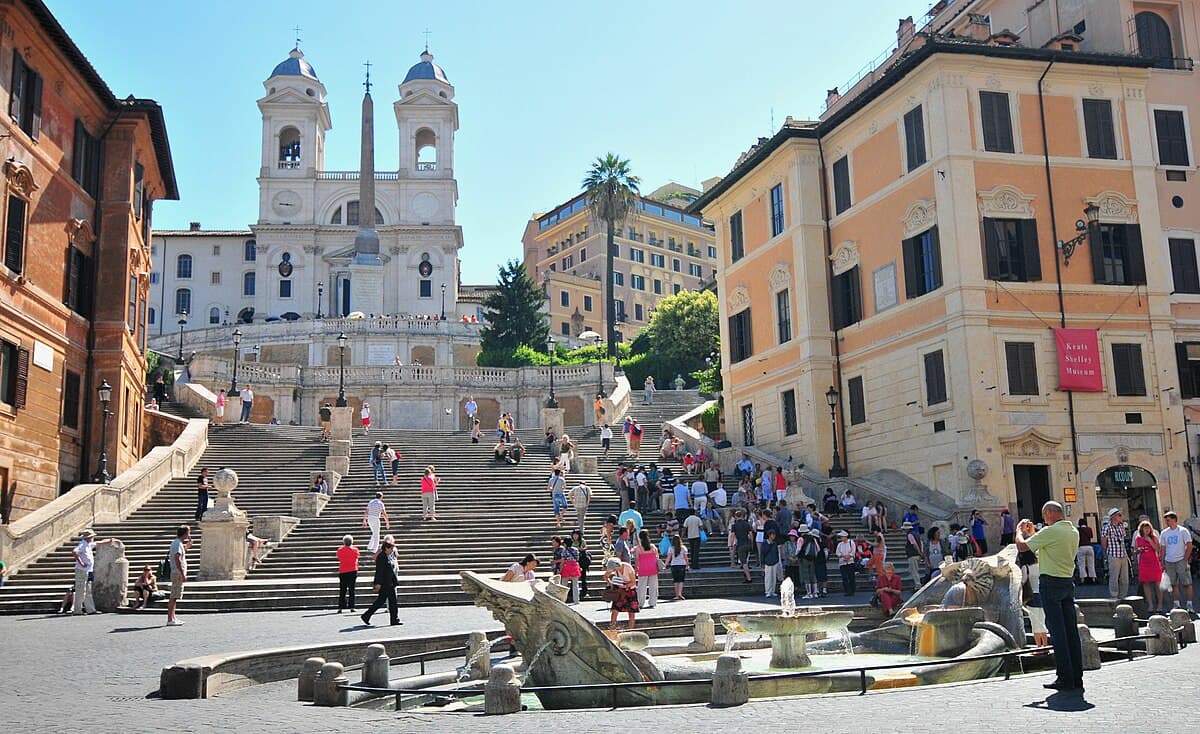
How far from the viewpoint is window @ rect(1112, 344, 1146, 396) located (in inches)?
1146

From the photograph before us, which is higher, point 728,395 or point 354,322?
point 354,322

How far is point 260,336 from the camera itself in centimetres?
6700

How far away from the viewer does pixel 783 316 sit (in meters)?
35.9

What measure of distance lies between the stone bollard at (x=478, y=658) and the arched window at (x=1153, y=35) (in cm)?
2801

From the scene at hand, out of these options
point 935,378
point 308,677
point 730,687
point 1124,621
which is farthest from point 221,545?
point 935,378

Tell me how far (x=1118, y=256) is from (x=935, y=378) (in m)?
6.13

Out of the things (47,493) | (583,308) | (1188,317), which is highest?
(583,308)

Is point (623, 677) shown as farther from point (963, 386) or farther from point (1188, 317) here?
point (1188, 317)

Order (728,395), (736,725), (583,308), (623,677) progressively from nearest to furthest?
(736,725), (623,677), (728,395), (583,308)

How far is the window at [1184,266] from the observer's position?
30531 millimetres

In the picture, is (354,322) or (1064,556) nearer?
(1064,556)

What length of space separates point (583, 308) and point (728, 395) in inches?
2466

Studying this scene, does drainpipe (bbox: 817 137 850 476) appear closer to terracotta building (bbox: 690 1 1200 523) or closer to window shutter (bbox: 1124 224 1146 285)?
terracotta building (bbox: 690 1 1200 523)

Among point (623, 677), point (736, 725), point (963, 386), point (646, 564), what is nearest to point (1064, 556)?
point (736, 725)
